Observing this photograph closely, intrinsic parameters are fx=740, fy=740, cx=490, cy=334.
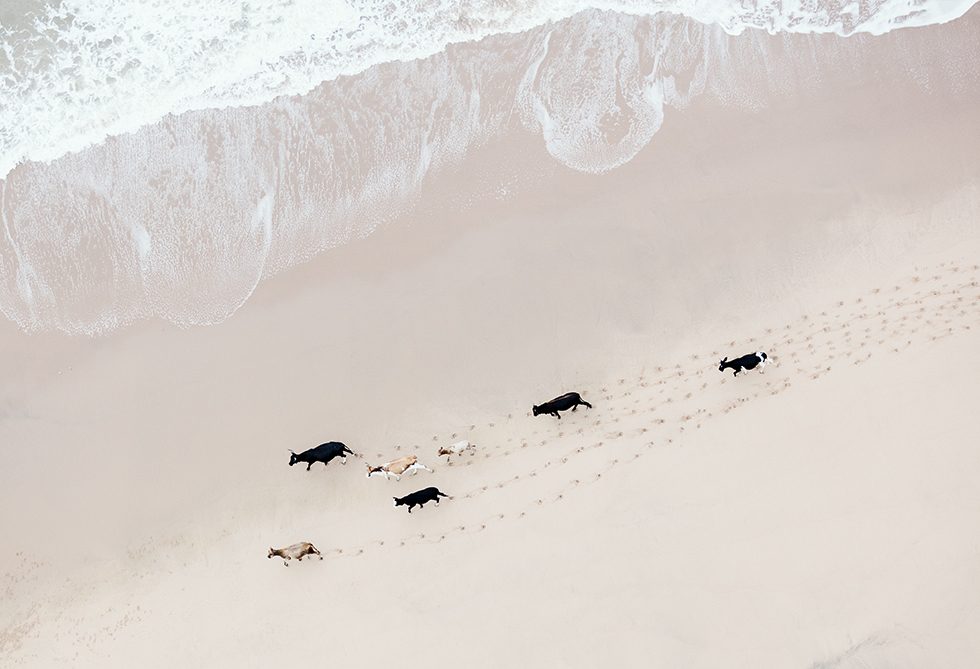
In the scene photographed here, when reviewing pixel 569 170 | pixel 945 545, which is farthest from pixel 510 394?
pixel 945 545

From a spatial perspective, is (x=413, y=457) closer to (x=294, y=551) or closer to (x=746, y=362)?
(x=294, y=551)

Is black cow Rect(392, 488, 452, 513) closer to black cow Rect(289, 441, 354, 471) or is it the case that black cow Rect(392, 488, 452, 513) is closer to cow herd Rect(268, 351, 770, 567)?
cow herd Rect(268, 351, 770, 567)

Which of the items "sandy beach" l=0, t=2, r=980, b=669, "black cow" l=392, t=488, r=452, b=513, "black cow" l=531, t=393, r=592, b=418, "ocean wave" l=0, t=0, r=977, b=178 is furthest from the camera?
"ocean wave" l=0, t=0, r=977, b=178

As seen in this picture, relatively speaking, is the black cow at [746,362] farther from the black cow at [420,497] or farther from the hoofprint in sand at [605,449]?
the black cow at [420,497]

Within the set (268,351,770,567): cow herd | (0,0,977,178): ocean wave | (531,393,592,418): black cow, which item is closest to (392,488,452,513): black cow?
(268,351,770,567): cow herd

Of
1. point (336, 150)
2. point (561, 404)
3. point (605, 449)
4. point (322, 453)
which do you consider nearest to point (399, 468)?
point (322, 453)

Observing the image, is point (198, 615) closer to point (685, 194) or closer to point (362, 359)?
point (362, 359)
